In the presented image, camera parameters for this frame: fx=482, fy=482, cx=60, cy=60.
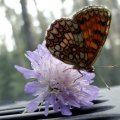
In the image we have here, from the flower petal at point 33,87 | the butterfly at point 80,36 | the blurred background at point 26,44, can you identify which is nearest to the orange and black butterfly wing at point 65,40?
the butterfly at point 80,36

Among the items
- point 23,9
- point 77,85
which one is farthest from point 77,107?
point 23,9

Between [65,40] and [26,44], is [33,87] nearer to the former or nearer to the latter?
[65,40]

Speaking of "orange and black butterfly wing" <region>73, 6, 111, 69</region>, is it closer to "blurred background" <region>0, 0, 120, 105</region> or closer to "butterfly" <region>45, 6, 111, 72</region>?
"butterfly" <region>45, 6, 111, 72</region>

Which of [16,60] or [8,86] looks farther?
[16,60]

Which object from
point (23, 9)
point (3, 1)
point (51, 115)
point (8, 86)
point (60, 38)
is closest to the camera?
point (51, 115)

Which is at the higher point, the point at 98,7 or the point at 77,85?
the point at 98,7

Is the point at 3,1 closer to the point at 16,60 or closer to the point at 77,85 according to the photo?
the point at 16,60
